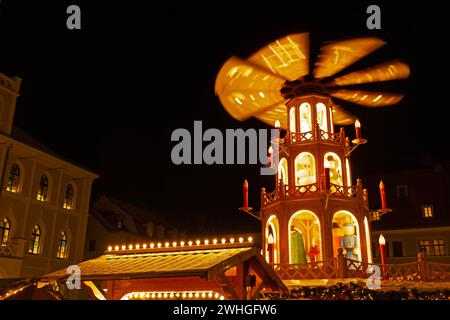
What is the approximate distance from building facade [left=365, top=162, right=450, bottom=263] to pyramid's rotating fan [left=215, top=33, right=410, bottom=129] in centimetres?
1904

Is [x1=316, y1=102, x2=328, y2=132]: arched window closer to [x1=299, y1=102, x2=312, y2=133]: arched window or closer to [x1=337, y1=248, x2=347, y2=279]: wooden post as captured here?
[x1=299, y1=102, x2=312, y2=133]: arched window

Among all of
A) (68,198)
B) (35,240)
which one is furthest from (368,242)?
(68,198)

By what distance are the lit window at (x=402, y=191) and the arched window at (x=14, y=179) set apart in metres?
30.2

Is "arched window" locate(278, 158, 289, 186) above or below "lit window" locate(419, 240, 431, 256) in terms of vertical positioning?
above

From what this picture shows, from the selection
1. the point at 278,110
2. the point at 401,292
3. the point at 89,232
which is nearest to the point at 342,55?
the point at 278,110

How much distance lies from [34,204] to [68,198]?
4080 mm

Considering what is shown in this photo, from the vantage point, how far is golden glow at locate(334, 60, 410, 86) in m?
20.0

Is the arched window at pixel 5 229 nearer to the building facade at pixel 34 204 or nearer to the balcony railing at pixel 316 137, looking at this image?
the building facade at pixel 34 204

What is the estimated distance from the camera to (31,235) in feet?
106

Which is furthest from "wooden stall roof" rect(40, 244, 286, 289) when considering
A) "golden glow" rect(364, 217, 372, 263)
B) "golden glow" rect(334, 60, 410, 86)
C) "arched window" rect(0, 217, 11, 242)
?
"arched window" rect(0, 217, 11, 242)

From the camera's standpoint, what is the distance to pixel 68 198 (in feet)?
120

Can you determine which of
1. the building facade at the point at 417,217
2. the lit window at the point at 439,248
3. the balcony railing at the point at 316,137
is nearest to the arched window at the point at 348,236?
the balcony railing at the point at 316,137

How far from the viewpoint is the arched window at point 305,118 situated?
70.0 feet
